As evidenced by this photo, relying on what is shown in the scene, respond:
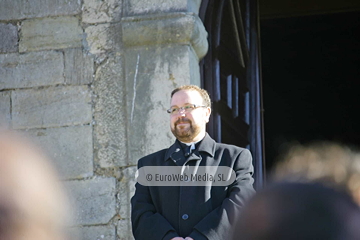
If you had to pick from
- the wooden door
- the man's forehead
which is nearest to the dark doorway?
the wooden door

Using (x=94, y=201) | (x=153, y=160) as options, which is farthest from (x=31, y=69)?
(x=153, y=160)

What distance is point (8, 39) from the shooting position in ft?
13.0

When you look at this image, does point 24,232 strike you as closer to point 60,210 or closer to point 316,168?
point 60,210

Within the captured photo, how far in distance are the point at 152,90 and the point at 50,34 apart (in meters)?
0.78

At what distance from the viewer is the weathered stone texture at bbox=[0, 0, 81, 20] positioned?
3949mm

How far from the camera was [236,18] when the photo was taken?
15.5 ft

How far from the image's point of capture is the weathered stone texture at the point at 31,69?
3871 millimetres

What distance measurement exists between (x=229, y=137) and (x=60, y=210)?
3.59 metres

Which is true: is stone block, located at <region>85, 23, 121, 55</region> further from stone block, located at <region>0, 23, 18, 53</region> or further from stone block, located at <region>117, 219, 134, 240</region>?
stone block, located at <region>117, 219, 134, 240</region>

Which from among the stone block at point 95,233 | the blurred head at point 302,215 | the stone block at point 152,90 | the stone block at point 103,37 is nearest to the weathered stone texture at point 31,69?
the stone block at point 103,37

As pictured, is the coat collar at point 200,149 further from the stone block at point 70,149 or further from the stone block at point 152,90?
the stone block at point 70,149

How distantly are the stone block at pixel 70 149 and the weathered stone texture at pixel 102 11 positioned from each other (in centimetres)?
69

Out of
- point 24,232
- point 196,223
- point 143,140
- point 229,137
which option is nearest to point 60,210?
point 24,232

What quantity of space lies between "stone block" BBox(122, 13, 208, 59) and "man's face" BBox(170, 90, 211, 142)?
3.42ft
